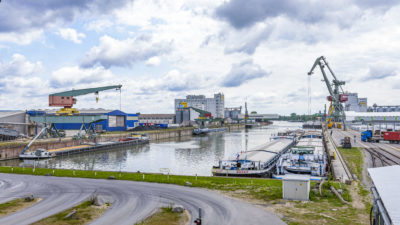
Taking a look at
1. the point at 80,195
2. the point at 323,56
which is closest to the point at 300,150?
the point at 80,195

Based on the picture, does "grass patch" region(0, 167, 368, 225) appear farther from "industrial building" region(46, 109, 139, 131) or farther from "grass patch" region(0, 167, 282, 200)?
"industrial building" region(46, 109, 139, 131)

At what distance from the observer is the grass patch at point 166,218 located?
15.2 metres

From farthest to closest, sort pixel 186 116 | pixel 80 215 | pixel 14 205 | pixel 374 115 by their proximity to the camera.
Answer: pixel 186 116
pixel 374 115
pixel 14 205
pixel 80 215

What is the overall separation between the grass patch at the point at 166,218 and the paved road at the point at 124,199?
54 cm

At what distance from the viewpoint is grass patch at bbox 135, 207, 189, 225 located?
15.2 meters

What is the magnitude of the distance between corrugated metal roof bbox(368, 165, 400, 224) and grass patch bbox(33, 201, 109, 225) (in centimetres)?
1362

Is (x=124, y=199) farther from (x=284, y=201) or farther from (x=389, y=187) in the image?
(x=389, y=187)

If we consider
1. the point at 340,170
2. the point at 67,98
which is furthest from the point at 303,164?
the point at 67,98

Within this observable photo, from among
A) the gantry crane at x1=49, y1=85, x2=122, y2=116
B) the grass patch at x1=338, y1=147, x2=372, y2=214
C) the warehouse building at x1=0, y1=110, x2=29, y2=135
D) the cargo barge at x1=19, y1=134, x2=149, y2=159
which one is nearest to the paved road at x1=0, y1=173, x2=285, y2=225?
the grass patch at x1=338, y1=147, x2=372, y2=214

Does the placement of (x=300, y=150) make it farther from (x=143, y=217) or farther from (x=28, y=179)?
(x=28, y=179)

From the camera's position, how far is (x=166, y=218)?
52.2ft

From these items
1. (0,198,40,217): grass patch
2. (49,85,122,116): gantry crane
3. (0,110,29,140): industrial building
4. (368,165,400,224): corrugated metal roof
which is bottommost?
(0,198,40,217): grass patch

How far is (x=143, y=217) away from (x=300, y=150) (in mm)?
24388

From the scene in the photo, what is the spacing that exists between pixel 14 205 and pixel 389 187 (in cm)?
2027
